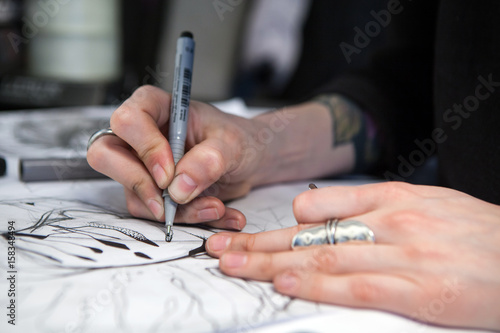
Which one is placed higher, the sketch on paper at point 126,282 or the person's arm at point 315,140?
the person's arm at point 315,140

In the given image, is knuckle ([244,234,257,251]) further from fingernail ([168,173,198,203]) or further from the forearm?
the forearm

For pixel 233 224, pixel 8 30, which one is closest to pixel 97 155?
pixel 233 224

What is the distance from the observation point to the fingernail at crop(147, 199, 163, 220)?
1.32 feet

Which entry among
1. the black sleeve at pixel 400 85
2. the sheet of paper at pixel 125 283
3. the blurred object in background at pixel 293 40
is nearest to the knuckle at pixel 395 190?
the sheet of paper at pixel 125 283

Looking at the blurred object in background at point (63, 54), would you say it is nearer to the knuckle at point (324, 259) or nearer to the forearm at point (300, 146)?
the forearm at point (300, 146)

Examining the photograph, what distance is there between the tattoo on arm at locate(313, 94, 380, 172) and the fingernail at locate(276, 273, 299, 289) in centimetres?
36

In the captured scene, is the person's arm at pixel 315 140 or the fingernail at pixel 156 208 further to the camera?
the person's arm at pixel 315 140

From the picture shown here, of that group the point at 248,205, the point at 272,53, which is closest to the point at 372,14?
the point at 272,53

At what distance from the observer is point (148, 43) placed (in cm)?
104

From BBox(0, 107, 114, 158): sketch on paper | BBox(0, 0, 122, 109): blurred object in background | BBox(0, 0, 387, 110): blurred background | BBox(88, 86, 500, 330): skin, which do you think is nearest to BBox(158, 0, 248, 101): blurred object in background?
BBox(0, 0, 387, 110): blurred background

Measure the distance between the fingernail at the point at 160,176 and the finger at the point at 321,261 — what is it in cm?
9

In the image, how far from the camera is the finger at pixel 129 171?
1.34 ft

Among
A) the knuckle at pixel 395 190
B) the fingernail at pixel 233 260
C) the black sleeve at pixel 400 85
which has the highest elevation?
the black sleeve at pixel 400 85

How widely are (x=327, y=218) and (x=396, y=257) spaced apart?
62 millimetres
